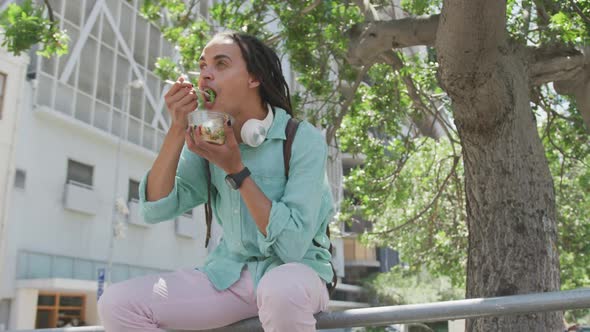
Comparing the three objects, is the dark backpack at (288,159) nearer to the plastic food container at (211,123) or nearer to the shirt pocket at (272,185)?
the shirt pocket at (272,185)

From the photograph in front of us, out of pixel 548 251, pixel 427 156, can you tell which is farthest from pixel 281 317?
pixel 427 156

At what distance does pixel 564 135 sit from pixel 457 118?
628cm

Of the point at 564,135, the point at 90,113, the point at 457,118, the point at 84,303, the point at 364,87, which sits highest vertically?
the point at 90,113

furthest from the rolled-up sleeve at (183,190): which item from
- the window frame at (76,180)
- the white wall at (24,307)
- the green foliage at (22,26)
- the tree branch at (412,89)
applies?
the window frame at (76,180)

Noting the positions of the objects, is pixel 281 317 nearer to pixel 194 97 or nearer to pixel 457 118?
pixel 194 97

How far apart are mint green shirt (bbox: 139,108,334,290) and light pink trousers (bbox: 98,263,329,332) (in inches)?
2.2

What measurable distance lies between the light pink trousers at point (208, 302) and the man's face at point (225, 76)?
0.62 metres

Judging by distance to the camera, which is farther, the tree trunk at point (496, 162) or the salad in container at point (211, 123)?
the tree trunk at point (496, 162)

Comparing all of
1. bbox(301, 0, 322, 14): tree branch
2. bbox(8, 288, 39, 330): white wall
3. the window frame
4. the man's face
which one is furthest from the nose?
the window frame

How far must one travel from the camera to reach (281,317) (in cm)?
196

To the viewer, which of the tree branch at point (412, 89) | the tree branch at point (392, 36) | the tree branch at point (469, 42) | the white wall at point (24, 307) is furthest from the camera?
the white wall at point (24, 307)

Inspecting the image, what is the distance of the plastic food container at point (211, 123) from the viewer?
7.02 feet

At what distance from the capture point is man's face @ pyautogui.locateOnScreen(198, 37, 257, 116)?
243 cm

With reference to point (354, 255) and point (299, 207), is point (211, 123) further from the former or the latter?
point (354, 255)
